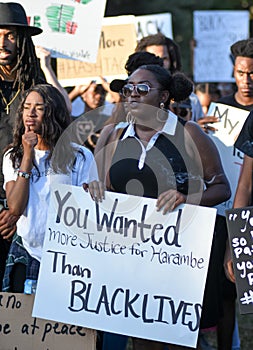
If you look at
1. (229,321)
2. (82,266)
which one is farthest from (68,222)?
(229,321)

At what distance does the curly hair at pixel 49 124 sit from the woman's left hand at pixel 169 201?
56 centimetres

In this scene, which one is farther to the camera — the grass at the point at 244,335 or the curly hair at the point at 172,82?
the grass at the point at 244,335

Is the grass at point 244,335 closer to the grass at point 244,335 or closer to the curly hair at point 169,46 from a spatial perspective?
the grass at point 244,335

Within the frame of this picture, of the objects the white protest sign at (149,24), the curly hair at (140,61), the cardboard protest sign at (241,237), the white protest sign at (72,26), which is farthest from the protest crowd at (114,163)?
the white protest sign at (149,24)

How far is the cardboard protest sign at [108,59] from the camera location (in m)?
8.23

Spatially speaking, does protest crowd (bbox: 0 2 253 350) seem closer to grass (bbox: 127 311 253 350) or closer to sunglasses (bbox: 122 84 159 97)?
sunglasses (bbox: 122 84 159 97)

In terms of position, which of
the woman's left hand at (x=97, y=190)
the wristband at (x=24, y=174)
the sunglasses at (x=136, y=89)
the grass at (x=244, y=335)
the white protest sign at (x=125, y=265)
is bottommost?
the grass at (x=244, y=335)

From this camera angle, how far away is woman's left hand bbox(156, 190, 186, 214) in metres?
5.10

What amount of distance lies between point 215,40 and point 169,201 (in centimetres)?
652

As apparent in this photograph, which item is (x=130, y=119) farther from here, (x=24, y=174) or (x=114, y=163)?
(x=24, y=174)

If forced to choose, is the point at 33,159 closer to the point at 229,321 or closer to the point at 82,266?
the point at 82,266

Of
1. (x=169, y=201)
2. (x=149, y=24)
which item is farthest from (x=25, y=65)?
(x=149, y=24)

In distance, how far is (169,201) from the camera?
5098 mm

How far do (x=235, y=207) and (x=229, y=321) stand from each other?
149 centimetres
